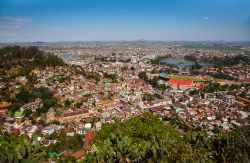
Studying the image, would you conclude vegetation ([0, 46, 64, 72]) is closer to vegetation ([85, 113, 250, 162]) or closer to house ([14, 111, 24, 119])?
house ([14, 111, 24, 119])

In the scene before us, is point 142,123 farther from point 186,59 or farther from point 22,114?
point 186,59

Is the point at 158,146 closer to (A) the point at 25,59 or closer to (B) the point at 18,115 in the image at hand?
(B) the point at 18,115

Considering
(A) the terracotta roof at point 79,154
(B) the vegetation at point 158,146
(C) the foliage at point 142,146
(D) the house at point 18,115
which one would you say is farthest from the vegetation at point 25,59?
(B) the vegetation at point 158,146

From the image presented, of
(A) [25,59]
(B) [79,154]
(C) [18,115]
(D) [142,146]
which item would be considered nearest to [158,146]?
(D) [142,146]

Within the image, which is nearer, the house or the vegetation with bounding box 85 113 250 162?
the vegetation with bounding box 85 113 250 162

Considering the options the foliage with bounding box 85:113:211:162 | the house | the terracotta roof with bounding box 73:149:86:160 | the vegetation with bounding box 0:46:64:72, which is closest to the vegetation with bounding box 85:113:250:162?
the foliage with bounding box 85:113:211:162

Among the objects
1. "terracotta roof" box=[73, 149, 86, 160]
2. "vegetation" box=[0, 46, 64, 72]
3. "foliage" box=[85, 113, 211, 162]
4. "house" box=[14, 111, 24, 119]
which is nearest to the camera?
"foliage" box=[85, 113, 211, 162]

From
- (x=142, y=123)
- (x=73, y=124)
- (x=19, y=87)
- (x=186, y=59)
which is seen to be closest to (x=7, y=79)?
(x=19, y=87)

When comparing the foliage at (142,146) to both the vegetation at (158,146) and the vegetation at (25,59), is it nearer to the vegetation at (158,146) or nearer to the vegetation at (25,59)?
the vegetation at (158,146)
